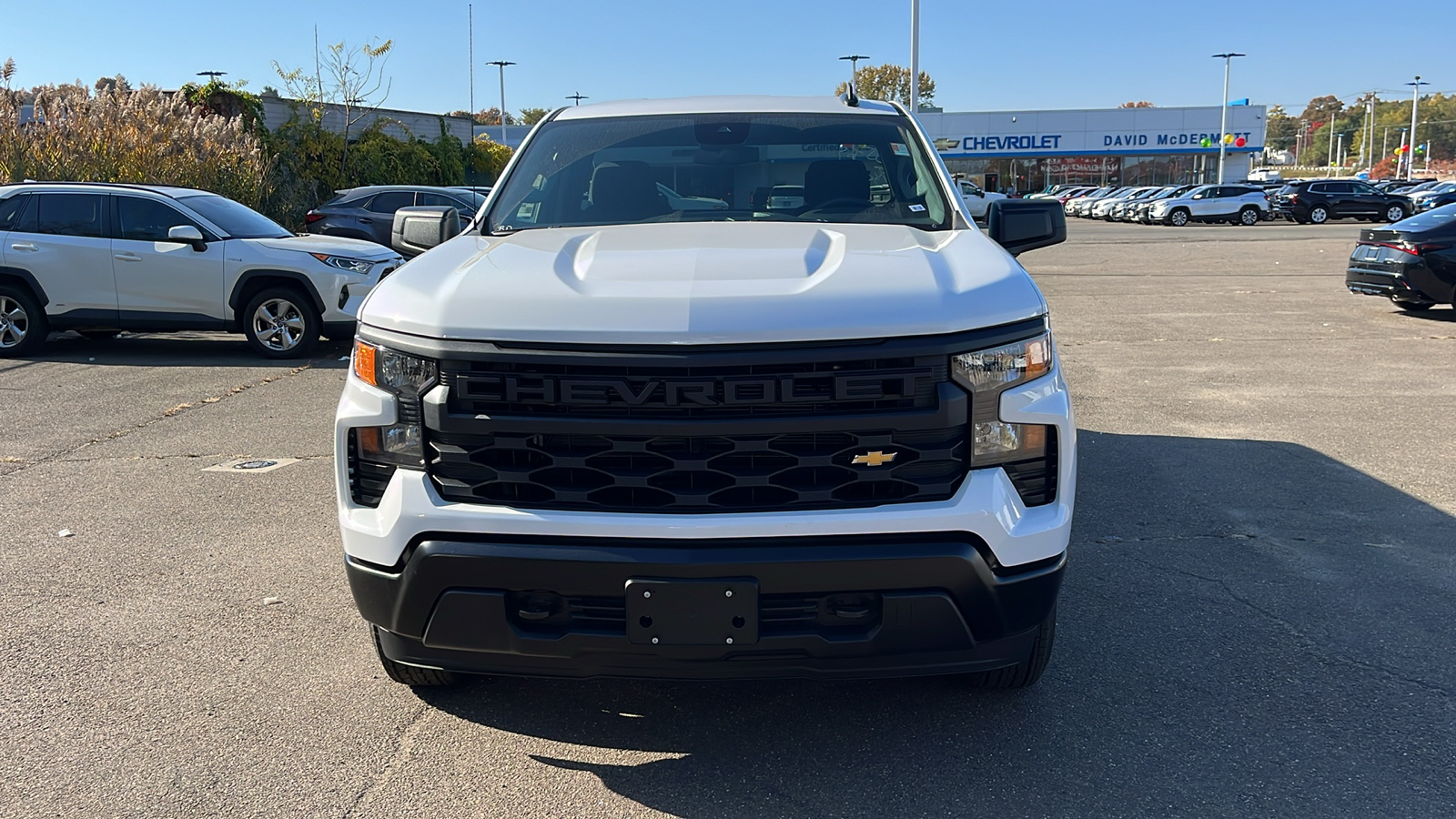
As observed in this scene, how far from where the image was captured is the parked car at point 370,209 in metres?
18.4

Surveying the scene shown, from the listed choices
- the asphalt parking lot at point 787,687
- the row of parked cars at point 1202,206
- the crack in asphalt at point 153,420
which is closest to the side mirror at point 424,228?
the asphalt parking lot at point 787,687

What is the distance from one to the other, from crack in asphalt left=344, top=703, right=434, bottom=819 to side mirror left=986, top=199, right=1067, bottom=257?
258cm

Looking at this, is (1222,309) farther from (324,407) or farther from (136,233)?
(136,233)

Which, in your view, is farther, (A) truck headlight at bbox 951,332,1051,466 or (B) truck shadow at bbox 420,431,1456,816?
(B) truck shadow at bbox 420,431,1456,816

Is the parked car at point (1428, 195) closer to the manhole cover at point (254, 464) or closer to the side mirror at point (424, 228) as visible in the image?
the manhole cover at point (254, 464)

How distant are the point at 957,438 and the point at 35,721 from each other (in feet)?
9.48

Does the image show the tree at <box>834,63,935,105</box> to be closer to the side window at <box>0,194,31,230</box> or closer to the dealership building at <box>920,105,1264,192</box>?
the dealership building at <box>920,105,1264,192</box>

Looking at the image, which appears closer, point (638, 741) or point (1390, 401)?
point (638, 741)

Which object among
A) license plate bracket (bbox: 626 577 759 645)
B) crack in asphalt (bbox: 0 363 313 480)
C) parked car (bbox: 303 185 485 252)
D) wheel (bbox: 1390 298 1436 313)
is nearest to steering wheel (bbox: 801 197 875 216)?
license plate bracket (bbox: 626 577 759 645)

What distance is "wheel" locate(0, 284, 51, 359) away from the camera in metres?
11.1

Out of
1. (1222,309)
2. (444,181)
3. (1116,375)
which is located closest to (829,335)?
(1116,375)

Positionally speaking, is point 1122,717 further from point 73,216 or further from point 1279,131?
point 1279,131

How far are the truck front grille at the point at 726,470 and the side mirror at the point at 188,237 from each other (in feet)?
Answer: 30.5

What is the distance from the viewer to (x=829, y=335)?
107 inches
